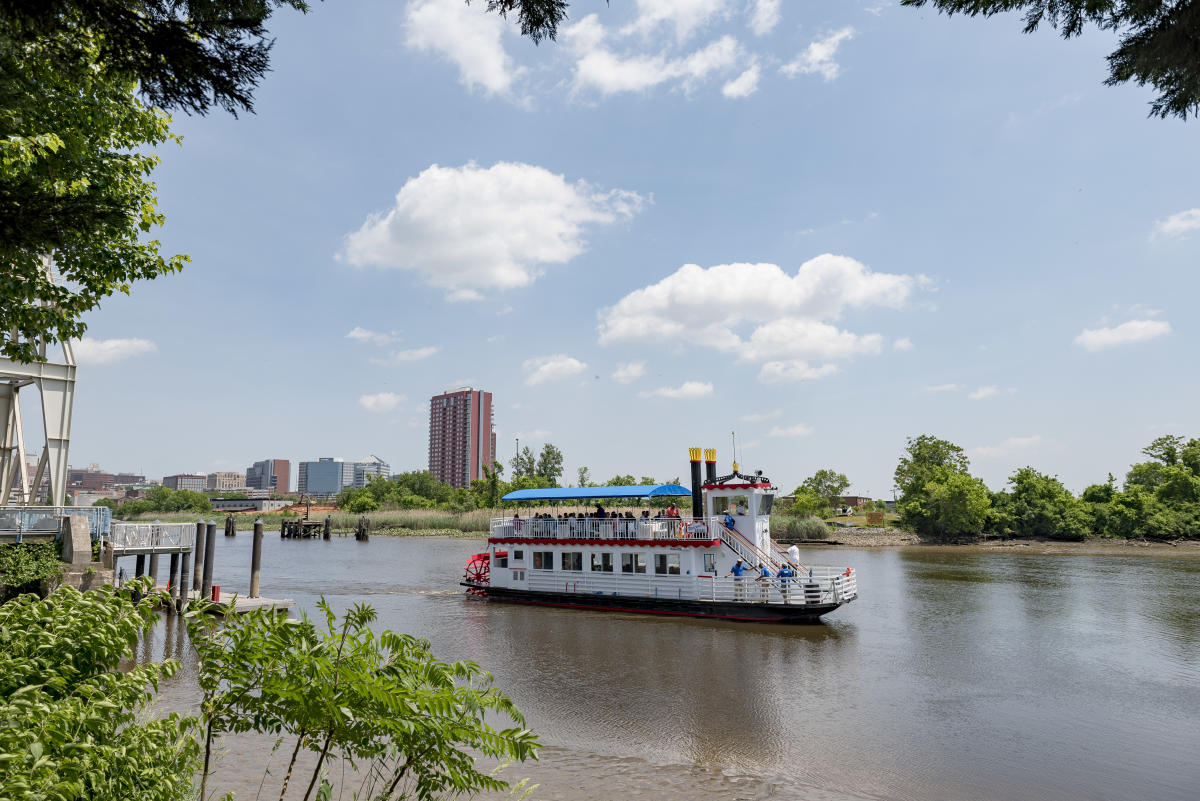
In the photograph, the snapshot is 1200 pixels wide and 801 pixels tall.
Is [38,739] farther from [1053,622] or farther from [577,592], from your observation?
[1053,622]

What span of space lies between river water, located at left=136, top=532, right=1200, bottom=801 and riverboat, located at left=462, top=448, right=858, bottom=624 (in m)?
0.82

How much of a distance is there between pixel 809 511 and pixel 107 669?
10309cm

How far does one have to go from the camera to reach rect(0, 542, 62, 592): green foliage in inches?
834

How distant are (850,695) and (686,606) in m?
10.2

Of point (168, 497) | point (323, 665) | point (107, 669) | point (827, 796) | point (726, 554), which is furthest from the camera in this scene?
point (168, 497)

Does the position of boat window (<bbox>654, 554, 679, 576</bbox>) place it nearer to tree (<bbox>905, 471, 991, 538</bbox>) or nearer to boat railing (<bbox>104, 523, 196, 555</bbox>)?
boat railing (<bbox>104, 523, 196, 555</bbox>)

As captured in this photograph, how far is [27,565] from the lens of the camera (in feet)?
70.4


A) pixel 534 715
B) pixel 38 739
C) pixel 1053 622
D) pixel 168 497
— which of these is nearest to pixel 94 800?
pixel 38 739

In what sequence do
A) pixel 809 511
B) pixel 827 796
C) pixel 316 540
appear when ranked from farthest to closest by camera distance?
pixel 809 511 → pixel 316 540 → pixel 827 796

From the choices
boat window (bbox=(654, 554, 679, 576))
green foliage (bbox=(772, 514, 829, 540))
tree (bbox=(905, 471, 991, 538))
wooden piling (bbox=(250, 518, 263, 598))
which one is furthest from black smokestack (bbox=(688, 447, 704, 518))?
tree (bbox=(905, 471, 991, 538))

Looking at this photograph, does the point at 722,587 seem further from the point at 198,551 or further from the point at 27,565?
the point at 27,565

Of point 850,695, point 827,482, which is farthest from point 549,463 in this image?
point 850,695

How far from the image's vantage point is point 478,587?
34.1 meters

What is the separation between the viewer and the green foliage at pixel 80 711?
372 cm
